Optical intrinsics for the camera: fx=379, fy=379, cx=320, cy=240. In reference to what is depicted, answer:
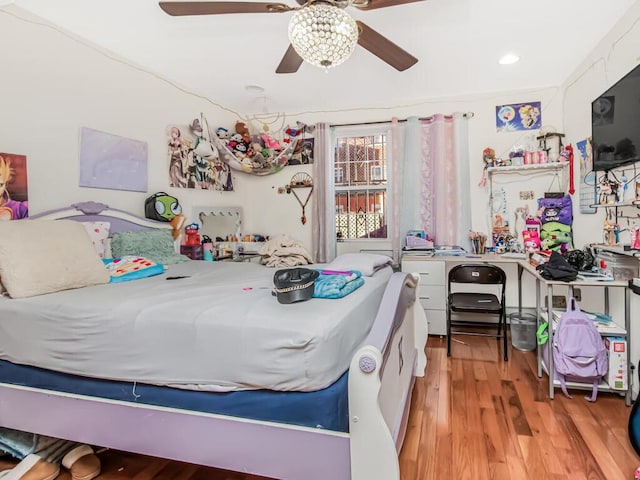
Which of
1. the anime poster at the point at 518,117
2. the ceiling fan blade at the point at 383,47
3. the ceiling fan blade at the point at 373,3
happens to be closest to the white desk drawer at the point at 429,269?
the anime poster at the point at 518,117

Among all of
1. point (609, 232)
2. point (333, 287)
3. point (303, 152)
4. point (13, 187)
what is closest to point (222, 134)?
point (303, 152)

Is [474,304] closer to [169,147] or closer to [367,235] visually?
[367,235]

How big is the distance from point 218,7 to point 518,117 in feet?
9.92

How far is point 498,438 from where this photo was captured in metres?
1.81

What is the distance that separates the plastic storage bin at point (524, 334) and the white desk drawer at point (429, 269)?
0.70 meters

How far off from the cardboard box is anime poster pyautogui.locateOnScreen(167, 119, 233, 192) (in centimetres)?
333

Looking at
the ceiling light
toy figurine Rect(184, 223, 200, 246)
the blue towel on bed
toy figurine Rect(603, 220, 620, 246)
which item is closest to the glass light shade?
the blue towel on bed

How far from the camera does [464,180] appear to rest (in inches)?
145

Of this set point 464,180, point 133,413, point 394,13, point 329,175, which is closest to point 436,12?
point 394,13

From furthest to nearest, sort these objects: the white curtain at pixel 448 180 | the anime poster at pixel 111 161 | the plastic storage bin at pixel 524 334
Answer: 1. the white curtain at pixel 448 180
2. the plastic storage bin at pixel 524 334
3. the anime poster at pixel 111 161

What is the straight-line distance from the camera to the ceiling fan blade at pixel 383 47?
1.85 m

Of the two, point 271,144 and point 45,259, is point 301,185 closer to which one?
point 271,144

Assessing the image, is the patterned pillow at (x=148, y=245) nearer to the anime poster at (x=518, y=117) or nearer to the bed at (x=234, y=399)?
the bed at (x=234, y=399)

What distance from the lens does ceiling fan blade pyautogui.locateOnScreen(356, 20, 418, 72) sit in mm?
1847
